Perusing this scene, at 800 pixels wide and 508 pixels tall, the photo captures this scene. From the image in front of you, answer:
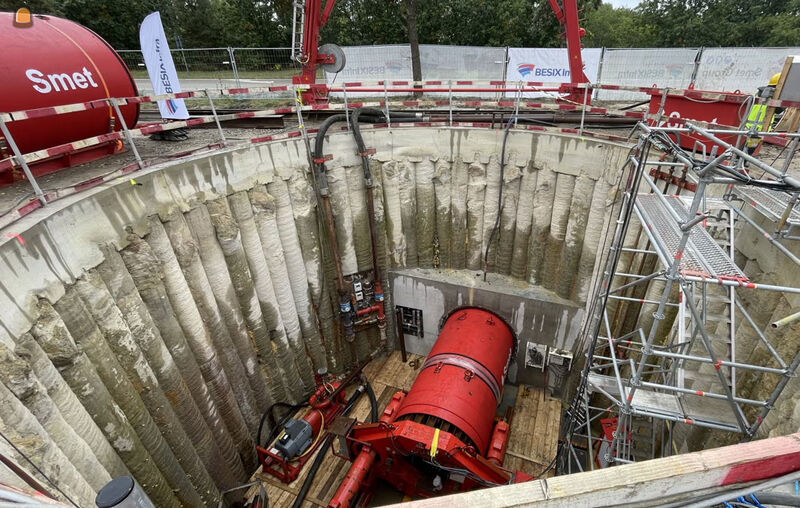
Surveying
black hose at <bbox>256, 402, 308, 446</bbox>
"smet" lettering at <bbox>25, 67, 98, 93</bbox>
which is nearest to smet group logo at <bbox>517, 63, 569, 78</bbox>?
"smet" lettering at <bbox>25, 67, 98, 93</bbox>

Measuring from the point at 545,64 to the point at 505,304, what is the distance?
37.8 feet

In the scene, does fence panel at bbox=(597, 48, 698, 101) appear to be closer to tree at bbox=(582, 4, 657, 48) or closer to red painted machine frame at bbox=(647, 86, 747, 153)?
red painted machine frame at bbox=(647, 86, 747, 153)

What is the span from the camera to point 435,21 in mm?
25531

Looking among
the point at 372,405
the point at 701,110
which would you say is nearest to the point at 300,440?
the point at 372,405

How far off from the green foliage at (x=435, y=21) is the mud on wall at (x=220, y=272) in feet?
57.5

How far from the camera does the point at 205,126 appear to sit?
38.5 feet

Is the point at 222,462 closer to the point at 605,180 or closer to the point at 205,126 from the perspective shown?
the point at 205,126

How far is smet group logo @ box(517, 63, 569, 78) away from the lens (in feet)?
54.1

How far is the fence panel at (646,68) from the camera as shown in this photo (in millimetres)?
15492

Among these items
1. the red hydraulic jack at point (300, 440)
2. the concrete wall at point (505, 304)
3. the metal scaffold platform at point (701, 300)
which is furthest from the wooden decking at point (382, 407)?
the metal scaffold platform at point (701, 300)

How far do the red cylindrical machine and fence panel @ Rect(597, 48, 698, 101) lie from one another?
12.4 m

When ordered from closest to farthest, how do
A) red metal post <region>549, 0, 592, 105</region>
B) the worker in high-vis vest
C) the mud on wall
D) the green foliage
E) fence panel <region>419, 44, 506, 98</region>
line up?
1. the mud on wall
2. the worker in high-vis vest
3. red metal post <region>549, 0, 592, 105</region>
4. fence panel <region>419, 44, 506, 98</region>
5. the green foliage

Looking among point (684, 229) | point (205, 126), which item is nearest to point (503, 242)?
point (684, 229)

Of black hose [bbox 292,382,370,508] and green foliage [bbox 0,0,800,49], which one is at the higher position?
green foliage [bbox 0,0,800,49]
